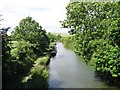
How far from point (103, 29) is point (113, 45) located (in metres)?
2.44

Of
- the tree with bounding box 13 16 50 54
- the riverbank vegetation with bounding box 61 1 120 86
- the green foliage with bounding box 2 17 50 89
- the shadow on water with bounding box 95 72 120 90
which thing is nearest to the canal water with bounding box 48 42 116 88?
the shadow on water with bounding box 95 72 120 90

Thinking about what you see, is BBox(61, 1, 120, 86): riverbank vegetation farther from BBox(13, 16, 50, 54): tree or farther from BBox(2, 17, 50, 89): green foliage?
BBox(13, 16, 50, 54): tree

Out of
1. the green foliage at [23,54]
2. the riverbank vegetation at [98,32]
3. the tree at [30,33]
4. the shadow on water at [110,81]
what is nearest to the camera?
the green foliage at [23,54]

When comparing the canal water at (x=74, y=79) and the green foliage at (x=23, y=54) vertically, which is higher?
the green foliage at (x=23, y=54)

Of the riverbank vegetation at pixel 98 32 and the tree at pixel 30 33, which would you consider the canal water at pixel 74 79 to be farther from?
the tree at pixel 30 33

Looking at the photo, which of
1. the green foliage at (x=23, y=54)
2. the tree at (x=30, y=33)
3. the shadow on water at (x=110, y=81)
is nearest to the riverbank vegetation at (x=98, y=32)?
the shadow on water at (x=110, y=81)

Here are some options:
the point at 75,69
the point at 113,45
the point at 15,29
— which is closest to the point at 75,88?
the point at 113,45

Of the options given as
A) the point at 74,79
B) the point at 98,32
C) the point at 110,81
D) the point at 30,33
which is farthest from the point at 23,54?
the point at 30,33

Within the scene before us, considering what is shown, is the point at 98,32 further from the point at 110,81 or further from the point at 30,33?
the point at 30,33

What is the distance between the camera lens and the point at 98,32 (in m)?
36.9

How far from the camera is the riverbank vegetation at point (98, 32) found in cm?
3372

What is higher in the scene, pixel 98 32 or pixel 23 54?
pixel 98 32

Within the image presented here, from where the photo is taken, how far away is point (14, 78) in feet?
108

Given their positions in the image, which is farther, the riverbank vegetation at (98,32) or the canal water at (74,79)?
the canal water at (74,79)
